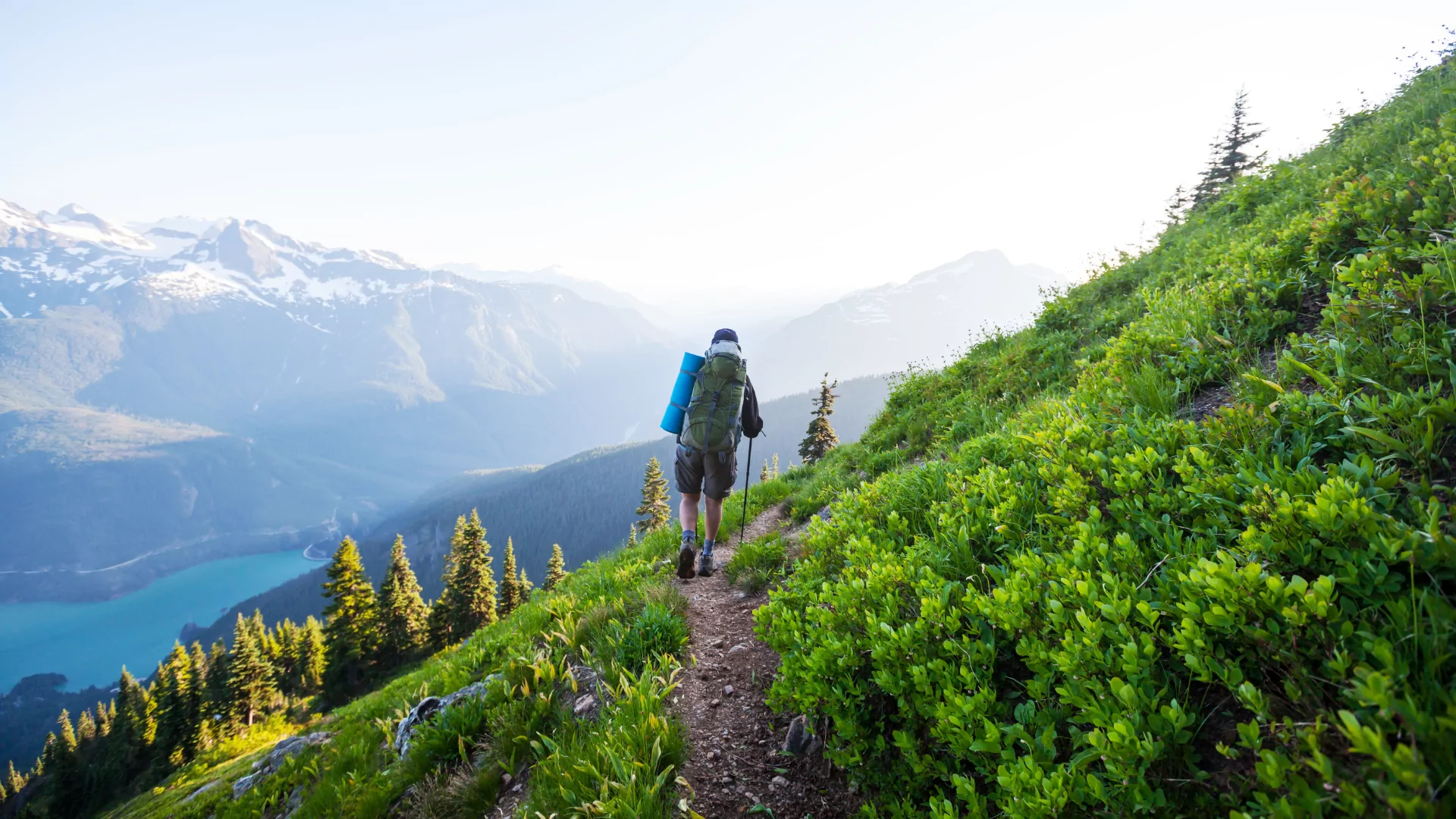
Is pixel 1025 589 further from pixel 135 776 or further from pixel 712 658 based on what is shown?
pixel 135 776

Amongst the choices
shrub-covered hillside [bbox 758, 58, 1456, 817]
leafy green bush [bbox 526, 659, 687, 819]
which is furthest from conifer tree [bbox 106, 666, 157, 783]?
shrub-covered hillside [bbox 758, 58, 1456, 817]

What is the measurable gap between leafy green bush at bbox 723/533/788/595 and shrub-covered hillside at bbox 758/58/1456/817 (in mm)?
1665

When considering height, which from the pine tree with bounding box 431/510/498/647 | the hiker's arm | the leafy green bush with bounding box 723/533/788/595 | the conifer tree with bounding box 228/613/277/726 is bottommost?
the conifer tree with bounding box 228/613/277/726

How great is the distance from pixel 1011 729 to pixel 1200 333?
4.10m

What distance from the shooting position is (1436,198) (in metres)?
3.68

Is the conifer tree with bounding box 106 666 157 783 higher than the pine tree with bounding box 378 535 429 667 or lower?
lower

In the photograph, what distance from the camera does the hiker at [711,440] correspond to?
7.76 meters

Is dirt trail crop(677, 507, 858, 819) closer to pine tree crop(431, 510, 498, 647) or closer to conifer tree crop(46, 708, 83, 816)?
pine tree crop(431, 510, 498, 647)

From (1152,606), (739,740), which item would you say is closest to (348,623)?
(739,740)

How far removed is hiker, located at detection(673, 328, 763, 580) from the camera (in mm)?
7758

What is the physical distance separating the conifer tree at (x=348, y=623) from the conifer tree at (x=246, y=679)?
262 inches

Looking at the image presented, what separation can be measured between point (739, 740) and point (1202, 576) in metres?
3.26

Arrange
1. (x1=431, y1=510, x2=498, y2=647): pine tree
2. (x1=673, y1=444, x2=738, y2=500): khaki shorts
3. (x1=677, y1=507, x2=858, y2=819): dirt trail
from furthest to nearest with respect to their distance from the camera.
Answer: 1. (x1=431, y1=510, x2=498, y2=647): pine tree
2. (x1=673, y1=444, x2=738, y2=500): khaki shorts
3. (x1=677, y1=507, x2=858, y2=819): dirt trail

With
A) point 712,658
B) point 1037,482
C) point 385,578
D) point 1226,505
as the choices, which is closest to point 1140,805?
point 1226,505
